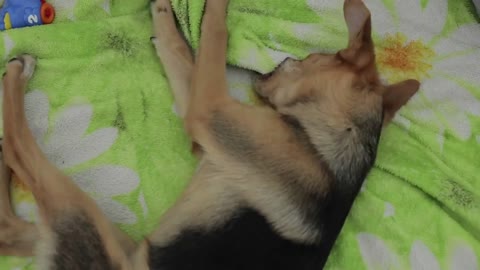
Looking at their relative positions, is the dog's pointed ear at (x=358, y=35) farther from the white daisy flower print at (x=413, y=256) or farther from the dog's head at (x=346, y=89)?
the white daisy flower print at (x=413, y=256)

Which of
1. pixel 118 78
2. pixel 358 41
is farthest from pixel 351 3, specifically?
pixel 118 78

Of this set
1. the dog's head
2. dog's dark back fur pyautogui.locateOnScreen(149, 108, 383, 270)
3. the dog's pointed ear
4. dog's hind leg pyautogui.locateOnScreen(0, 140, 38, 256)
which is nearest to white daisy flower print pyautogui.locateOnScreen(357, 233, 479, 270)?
dog's dark back fur pyautogui.locateOnScreen(149, 108, 383, 270)

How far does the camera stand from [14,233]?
7.10ft

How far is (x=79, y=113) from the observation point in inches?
93.5

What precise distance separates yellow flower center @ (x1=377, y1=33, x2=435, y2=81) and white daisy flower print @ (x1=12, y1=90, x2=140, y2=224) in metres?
1.15

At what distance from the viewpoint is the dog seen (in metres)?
2.02

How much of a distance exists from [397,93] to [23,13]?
1.45 metres

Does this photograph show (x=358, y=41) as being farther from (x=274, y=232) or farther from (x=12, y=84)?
(x=12, y=84)

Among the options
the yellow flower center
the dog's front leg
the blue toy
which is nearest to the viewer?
the dog's front leg

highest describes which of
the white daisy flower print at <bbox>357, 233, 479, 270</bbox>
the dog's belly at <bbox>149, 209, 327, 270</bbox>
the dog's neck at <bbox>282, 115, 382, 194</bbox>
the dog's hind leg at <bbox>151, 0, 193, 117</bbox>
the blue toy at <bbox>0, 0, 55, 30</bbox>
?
the blue toy at <bbox>0, 0, 55, 30</bbox>

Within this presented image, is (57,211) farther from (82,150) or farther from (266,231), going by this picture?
(266,231)

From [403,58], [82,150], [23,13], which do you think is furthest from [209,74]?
[403,58]

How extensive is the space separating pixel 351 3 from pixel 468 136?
2.74 feet

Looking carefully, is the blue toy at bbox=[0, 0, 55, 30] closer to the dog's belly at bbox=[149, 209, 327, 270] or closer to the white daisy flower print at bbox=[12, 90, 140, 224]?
the white daisy flower print at bbox=[12, 90, 140, 224]
